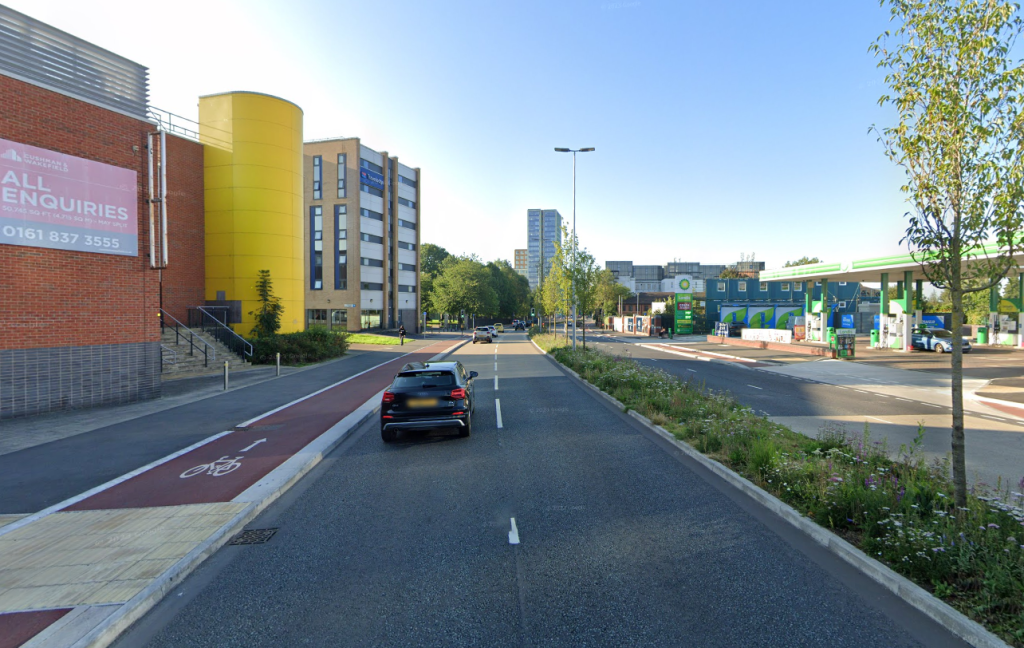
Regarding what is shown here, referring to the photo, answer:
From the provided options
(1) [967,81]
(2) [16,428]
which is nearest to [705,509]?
(1) [967,81]

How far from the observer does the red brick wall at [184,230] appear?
78.9 feet

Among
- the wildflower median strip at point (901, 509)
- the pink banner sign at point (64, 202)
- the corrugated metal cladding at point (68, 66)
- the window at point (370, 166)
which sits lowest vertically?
the wildflower median strip at point (901, 509)

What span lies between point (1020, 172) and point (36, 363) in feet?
58.6

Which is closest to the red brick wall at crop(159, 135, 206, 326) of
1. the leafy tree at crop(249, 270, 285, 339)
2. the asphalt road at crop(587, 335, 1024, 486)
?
the leafy tree at crop(249, 270, 285, 339)

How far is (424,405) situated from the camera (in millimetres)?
9945

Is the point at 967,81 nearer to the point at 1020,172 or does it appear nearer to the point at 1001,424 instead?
the point at 1020,172

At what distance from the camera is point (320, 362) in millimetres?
27000

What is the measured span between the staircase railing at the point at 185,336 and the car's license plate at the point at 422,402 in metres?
16.2

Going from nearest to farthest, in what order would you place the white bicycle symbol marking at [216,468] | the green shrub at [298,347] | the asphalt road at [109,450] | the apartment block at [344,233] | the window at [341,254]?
the asphalt road at [109,450] → the white bicycle symbol marking at [216,468] → the green shrub at [298,347] → the apartment block at [344,233] → the window at [341,254]

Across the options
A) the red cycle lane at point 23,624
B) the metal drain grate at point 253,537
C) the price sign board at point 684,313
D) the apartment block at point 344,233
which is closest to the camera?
the red cycle lane at point 23,624

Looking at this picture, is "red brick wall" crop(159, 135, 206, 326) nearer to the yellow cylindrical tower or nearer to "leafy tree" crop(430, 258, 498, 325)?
the yellow cylindrical tower

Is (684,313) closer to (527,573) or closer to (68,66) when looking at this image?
(68,66)

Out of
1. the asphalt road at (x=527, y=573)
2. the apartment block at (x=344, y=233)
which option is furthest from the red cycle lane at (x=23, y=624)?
the apartment block at (x=344, y=233)

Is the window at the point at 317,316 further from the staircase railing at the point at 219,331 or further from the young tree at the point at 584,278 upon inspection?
the young tree at the point at 584,278
